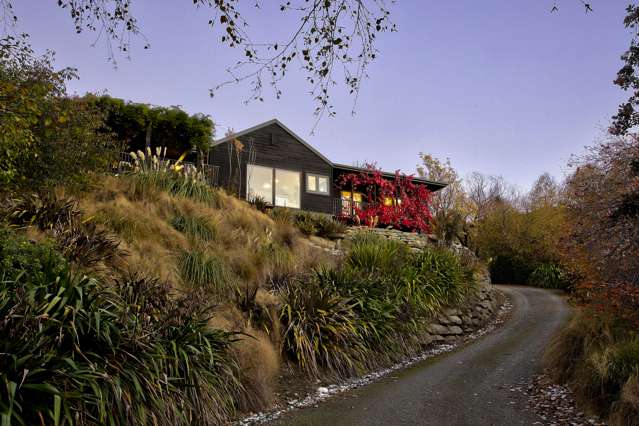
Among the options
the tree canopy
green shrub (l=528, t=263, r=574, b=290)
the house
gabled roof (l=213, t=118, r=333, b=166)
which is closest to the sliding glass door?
the house

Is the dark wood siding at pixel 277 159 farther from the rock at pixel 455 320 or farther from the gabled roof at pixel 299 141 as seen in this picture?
the rock at pixel 455 320

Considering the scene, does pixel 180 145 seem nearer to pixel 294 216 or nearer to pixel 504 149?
pixel 294 216

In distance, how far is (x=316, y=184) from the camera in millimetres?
24562

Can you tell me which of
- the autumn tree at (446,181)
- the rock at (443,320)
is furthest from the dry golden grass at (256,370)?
the autumn tree at (446,181)

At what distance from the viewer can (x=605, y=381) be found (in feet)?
20.6

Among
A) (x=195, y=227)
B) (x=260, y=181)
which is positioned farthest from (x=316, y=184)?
(x=195, y=227)

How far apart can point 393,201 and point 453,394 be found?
17.5m

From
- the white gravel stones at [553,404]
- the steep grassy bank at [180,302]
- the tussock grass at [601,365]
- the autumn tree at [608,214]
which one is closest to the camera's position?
the steep grassy bank at [180,302]

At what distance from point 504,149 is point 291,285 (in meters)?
9.66

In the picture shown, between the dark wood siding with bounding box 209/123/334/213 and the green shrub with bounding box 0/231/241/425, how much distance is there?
15046 mm

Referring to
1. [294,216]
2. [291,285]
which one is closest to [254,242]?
[291,285]

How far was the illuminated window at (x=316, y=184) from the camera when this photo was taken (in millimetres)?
24359

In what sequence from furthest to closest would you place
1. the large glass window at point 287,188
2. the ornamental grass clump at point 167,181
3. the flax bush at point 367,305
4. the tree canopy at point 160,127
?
the large glass window at point 287,188 < the tree canopy at point 160,127 < the ornamental grass clump at point 167,181 < the flax bush at point 367,305

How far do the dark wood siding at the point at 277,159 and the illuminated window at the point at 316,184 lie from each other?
19cm
